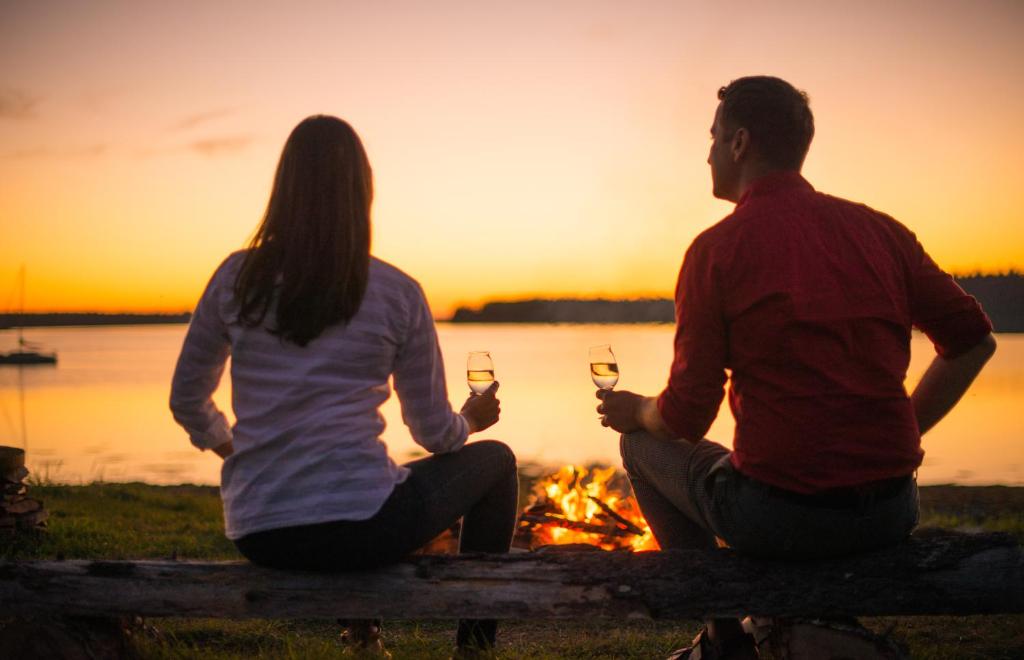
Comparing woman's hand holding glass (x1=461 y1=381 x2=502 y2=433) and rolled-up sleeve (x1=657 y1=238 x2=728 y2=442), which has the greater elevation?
rolled-up sleeve (x1=657 y1=238 x2=728 y2=442)

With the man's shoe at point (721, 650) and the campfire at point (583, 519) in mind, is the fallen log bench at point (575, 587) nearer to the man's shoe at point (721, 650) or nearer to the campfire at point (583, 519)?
the man's shoe at point (721, 650)

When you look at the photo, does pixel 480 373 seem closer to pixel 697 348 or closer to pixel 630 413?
pixel 630 413

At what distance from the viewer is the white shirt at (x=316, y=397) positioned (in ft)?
9.52

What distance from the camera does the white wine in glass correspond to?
3898mm

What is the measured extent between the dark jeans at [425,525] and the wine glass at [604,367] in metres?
0.59

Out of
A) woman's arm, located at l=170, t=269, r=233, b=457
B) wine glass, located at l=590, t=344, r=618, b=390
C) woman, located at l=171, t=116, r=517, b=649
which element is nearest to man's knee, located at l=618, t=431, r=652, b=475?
wine glass, located at l=590, t=344, r=618, b=390

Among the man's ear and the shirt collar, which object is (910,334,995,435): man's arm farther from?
the man's ear

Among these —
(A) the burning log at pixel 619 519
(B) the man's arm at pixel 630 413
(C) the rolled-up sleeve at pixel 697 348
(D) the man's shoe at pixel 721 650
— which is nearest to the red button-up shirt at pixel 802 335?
(C) the rolled-up sleeve at pixel 697 348

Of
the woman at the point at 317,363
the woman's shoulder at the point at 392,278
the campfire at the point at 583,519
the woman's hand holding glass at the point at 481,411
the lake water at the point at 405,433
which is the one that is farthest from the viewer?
the lake water at the point at 405,433

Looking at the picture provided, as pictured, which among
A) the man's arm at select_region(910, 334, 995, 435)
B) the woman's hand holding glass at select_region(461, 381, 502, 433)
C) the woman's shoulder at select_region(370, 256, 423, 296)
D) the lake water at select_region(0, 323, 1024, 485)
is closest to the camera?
the woman's shoulder at select_region(370, 256, 423, 296)

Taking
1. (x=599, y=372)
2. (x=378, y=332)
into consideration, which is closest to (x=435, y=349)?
(x=378, y=332)

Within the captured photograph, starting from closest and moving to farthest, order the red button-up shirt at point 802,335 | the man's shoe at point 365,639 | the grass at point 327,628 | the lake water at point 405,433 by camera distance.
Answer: the red button-up shirt at point 802,335, the man's shoe at point 365,639, the grass at point 327,628, the lake water at point 405,433

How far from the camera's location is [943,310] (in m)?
3.12

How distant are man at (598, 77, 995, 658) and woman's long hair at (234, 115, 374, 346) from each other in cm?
116
